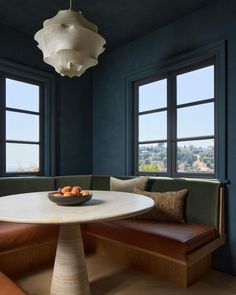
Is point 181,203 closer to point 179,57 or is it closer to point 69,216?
point 69,216

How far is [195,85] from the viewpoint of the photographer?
2766mm

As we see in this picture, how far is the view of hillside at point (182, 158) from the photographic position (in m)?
2.64

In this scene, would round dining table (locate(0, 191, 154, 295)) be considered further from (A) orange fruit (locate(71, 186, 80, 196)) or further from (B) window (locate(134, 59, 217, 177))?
(B) window (locate(134, 59, 217, 177))

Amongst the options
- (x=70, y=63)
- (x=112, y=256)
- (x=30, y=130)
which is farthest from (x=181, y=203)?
(x=30, y=130)

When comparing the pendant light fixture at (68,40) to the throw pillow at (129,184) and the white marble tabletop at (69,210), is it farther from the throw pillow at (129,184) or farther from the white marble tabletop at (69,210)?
the throw pillow at (129,184)

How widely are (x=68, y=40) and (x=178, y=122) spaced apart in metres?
1.77

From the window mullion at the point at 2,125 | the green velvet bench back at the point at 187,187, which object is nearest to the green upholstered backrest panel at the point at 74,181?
the green velvet bench back at the point at 187,187

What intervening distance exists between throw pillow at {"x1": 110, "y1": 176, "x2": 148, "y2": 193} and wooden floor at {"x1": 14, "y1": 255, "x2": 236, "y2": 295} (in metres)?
0.81

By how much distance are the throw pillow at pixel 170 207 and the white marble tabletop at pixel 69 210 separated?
64cm

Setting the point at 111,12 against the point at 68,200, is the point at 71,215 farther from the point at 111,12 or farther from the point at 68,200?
→ the point at 111,12

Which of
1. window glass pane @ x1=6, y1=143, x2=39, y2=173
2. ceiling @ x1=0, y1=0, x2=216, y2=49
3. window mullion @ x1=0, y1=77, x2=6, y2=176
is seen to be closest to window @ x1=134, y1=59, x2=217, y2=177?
ceiling @ x1=0, y1=0, x2=216, y2=49

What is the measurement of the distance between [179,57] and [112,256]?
7.54 ft

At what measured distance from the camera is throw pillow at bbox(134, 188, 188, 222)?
231 centimetres

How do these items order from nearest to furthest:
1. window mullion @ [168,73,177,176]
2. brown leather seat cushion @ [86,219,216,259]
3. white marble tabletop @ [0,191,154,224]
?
white marble tabletop @ [0,191,154,224], brown leather seat cushion @ [86,219,216,259], window mullion @ [168,73,177,176]
